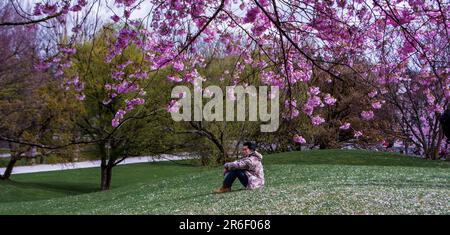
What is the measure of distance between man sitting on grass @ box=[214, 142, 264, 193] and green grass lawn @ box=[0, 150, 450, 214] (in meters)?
0.23

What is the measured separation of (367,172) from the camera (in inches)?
562

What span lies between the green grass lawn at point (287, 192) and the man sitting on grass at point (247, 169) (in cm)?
23

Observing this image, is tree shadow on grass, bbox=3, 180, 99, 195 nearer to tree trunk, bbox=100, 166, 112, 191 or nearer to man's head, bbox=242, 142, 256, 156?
tree trunk, bbox=100, 166, 112, 191

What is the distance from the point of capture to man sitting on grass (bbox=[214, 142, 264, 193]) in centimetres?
1040

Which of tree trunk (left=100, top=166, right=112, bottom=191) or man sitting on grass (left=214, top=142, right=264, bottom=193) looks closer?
man sitting on grass (left=214, top=142, right=264, bottom=193)

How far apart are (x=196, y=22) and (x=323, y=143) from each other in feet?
69.3

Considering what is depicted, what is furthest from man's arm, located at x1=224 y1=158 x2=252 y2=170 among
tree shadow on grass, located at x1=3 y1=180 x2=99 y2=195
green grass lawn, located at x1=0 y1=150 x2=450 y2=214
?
tree shadow on grass, located at x1=3 y1=180 x2=99 y2=195

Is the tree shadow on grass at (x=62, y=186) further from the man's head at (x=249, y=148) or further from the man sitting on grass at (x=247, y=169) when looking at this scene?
the man's head at (x=249, y=148)

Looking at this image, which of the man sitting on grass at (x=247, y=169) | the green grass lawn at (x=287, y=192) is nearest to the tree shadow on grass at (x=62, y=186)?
the green grass lawn at (x=287, y=192)

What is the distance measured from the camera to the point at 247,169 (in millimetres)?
10602

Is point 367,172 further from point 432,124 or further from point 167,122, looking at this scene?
point 167,122

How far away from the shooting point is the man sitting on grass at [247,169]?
1040 centimetres
